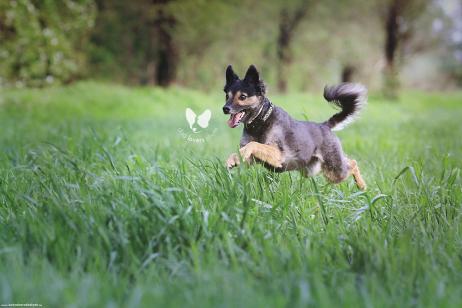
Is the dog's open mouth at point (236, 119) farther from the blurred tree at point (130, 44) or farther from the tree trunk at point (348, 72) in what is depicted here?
the tree trunk at point (348, 72)

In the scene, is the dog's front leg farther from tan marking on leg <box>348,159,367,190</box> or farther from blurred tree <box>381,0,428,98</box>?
blurred tree <box>381,0,428,98</box>

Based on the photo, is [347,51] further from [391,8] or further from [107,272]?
[107,272]

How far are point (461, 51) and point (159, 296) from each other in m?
29.4

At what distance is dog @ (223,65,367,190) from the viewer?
10.2ft

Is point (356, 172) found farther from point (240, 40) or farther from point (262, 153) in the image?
point (240, 40)

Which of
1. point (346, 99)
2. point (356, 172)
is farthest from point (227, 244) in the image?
point (346, 99)

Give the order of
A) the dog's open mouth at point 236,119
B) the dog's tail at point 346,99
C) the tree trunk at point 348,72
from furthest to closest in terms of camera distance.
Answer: the tree trunk at point 348,72 → the dog's tail at point 346,99 → the dog's open mouth at point 236,119

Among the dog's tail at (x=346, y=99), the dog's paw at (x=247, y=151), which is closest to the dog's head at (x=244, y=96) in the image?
the dog's paw at (x=247, y=151)

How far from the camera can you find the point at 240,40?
69.6ft

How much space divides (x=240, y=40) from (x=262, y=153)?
61.1 ft

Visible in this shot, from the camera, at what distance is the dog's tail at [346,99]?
12.7 ft

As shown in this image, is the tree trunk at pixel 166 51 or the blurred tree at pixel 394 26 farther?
the blurred tree at pixel 394 26

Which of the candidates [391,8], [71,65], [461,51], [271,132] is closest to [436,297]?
[271,132]

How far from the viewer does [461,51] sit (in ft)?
92.1
